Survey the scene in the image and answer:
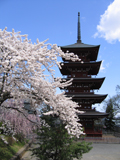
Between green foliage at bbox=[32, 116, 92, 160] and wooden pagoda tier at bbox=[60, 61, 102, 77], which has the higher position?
wooden pagoda tier at bbox=[60, 61, 102, 77]

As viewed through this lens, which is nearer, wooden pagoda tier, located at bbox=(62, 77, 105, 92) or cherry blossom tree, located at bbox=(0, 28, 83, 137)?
cherry blossom tree, located at bbox=(0, 28, 83, 137)

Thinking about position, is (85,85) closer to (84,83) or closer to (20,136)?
(84,83)

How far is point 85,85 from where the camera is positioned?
21359 mm

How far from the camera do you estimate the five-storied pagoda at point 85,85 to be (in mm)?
19594

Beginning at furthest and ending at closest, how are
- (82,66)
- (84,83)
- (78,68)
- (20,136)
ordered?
(78,68) < (82,66) < (84,83) < (20,136)

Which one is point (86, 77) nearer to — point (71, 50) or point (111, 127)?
point (71, 50)

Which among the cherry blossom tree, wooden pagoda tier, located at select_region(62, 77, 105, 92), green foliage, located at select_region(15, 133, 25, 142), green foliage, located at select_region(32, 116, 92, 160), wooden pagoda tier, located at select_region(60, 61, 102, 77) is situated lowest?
green foliage, located at select_region(15, 133, 25, 142)

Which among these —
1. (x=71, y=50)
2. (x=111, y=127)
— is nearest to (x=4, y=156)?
(x=71, y=50)

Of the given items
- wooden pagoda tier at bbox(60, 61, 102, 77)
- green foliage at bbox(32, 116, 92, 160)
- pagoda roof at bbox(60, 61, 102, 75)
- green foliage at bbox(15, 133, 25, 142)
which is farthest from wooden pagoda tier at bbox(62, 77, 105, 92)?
green foliage at bbox(32, 116, 92, 160)

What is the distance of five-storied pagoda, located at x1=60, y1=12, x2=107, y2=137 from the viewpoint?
64.3 feet

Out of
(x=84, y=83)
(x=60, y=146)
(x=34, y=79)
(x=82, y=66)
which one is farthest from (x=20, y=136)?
(x=82, y=66)

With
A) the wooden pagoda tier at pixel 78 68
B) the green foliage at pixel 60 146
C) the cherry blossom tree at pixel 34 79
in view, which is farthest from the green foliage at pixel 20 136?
the wooden pagoda tier at pixel 78 68

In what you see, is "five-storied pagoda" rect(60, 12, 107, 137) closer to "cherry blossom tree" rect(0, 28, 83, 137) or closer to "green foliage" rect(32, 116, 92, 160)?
"green foliage" rect(32, 116, 92, 160)

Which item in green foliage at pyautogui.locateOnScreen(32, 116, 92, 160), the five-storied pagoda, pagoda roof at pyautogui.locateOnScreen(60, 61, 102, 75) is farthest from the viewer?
pagoda roof at pyautogui.locateOnScreen(60, 61, 102, 75)
